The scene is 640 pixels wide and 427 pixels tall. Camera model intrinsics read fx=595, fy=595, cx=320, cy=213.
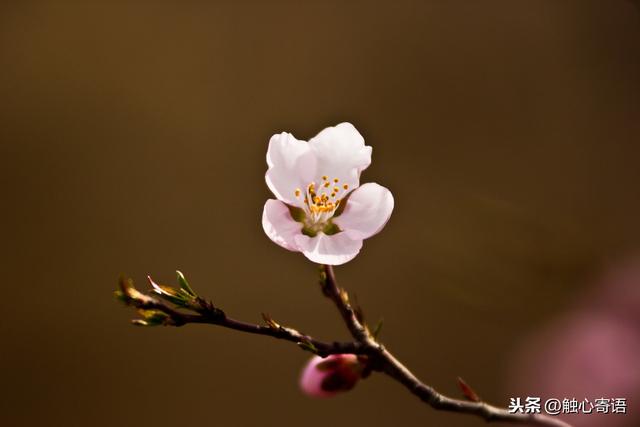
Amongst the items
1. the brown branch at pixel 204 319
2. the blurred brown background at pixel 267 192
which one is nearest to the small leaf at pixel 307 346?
the brown branch at pixel 204 319

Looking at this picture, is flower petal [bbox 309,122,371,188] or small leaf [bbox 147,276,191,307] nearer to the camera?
small leaf [bbox 147,276,191,307]

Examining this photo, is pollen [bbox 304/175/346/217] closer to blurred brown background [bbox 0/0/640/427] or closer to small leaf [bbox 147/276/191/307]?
small leaf [bbox 147/276/191/307]

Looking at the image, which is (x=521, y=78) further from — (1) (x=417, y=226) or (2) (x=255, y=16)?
(2) (x=255, y=16)

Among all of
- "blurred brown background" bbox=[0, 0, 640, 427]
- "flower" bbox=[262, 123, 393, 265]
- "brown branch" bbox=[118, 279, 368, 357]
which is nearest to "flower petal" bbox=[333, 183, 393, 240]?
"flower" bbox=[262, 123, 393, 265]

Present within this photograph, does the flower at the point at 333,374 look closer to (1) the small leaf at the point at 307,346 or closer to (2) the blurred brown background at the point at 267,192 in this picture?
(1) the small leaf at the point at 307,346

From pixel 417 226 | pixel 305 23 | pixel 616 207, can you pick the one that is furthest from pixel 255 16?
pixel 616 207
